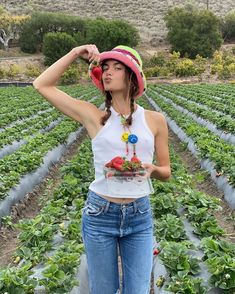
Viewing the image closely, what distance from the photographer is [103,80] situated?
2965mm

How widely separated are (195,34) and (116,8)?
36.4 meters

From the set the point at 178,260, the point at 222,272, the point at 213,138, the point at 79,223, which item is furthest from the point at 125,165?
the point at 213,138

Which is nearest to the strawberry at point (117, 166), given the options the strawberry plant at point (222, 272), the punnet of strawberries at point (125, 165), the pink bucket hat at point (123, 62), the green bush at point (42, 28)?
the punnet of strawberries at point (125, 165)

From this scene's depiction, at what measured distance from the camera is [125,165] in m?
2.76

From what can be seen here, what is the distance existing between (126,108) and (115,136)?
0.77 ft

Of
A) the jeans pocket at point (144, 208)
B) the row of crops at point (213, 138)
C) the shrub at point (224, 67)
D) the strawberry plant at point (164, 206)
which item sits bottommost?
the shrub at point (224, 67)

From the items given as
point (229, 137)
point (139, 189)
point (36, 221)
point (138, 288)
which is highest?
point (139, 189)

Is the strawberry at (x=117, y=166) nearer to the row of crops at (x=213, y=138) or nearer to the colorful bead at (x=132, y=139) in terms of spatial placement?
the colorful bead at (x=132, y=139)

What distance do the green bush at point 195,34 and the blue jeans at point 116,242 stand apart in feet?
202

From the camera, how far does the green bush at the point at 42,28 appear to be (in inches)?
2544

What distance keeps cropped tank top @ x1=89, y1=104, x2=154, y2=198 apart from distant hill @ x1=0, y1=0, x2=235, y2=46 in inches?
3376

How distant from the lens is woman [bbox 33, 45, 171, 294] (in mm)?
2867

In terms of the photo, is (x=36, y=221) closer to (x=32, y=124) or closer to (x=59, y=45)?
(x=32, y=124)

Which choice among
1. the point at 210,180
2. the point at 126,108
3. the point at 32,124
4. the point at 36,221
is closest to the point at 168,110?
the point at 32,124
